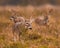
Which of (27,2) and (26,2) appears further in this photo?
(26,2)

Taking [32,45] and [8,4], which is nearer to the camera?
[32,45]

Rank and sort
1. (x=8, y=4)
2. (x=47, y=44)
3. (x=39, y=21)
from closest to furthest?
(x=47, y=44), (x=39, y=21), (x=8, y=4)

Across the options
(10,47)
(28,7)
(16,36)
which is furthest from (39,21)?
(10,47)

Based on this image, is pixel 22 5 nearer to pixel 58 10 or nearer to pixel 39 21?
pixel 58 10

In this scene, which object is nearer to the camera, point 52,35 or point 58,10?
point 52,35

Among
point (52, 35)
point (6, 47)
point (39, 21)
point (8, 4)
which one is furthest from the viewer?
point (8, 4)

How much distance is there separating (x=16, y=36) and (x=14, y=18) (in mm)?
2888

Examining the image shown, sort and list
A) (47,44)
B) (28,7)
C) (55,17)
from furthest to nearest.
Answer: (28,7)
(55,17)
(47,44)

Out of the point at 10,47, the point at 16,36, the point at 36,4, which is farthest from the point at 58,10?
the point at 10,47

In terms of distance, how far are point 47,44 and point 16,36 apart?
104 cm

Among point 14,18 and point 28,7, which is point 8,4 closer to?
point 28,7

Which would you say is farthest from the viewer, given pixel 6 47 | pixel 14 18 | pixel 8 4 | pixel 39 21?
pixel 8 4

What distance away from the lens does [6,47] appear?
27.4 ft

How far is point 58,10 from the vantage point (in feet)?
54.1
